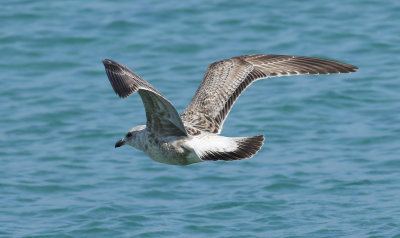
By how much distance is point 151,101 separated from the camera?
7180 mm

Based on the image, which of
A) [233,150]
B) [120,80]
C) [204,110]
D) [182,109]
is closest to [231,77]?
[204,110]

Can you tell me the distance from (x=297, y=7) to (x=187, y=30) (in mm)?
2240

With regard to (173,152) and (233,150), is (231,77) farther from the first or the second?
(233,150)

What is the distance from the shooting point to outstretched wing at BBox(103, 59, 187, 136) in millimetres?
6484

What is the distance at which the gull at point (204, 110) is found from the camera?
23.1 ft

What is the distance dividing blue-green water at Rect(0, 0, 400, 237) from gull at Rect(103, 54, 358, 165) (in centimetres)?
164

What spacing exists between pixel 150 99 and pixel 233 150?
82cm

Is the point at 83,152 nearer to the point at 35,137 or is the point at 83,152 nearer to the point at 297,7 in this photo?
the point at 35,137

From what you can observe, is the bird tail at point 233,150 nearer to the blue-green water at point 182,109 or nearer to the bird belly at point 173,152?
the bird belly at point 173,152

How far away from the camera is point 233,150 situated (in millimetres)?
7289

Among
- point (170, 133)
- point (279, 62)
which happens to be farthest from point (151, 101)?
point (279, 62)

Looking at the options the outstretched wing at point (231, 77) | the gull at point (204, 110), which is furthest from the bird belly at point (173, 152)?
the outstretched wing at point (231, 77)

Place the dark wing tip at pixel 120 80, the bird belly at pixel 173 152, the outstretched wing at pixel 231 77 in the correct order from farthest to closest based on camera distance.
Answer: the outstretched wing at pixel 231 77, the bird belly at pixel 173 152, the dark wing tip at pixel 120 80

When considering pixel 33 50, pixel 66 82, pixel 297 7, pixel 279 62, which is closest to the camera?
pixel 279 62
